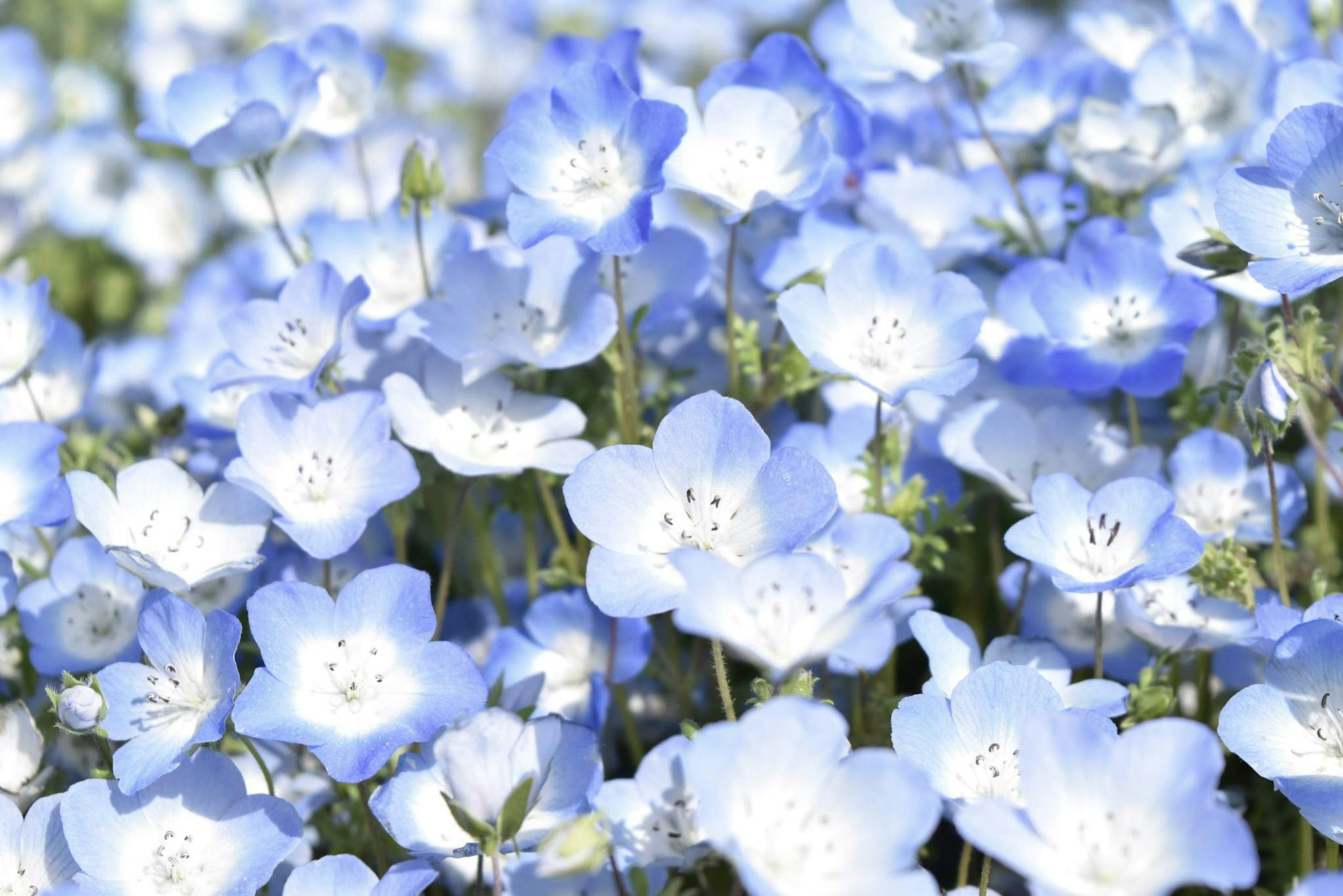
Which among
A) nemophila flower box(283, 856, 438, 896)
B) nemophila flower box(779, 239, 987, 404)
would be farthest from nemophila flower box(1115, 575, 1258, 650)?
nemophila flower box(283, 856, 438, 896)

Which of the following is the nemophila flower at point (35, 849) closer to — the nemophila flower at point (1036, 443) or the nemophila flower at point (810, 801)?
the nemophila flower at point (810, 801)

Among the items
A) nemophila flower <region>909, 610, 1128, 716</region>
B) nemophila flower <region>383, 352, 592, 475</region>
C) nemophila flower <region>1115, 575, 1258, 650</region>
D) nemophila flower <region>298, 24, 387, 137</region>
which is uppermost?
nemophila flower <region>298, 24, 387, 137</region>

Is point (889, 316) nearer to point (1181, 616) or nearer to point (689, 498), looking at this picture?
point (689, 498)

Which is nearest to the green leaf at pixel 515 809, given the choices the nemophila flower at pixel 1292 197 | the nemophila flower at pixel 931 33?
the nemophila flower at pixel 1292 197

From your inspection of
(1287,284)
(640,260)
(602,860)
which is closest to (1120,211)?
(1287,284)

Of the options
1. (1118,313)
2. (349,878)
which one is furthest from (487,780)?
(1118,313)

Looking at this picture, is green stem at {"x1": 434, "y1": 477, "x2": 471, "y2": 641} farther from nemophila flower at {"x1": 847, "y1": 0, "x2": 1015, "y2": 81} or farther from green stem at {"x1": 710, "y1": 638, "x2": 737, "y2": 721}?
nemophila flower at {"x1": 847, "y1": 0, "x2": 1015, "y2": 81}

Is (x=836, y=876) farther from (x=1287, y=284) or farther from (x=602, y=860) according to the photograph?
(x=1287, y=284)
